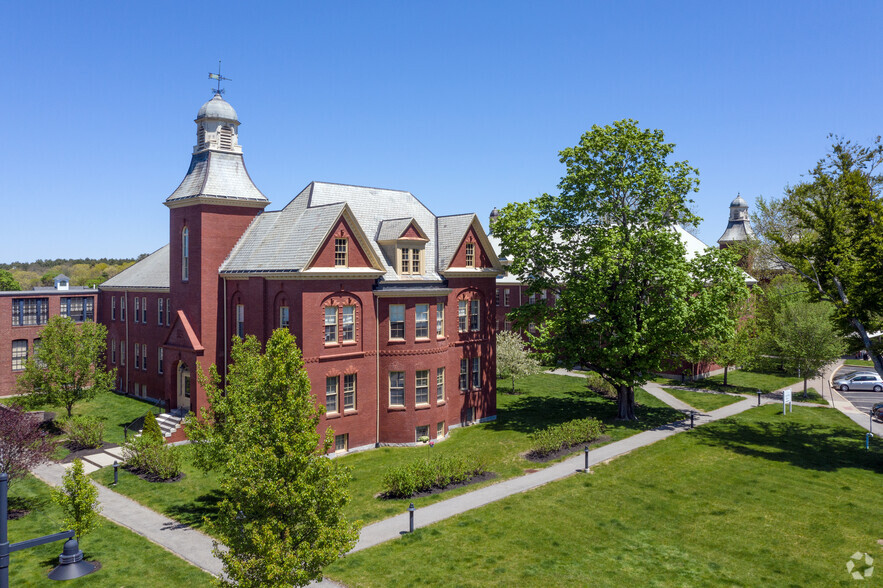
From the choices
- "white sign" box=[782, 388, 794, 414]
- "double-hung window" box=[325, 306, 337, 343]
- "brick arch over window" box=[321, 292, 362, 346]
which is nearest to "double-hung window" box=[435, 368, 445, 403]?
"brick arch over window" box=[321, 292, 362, 346]

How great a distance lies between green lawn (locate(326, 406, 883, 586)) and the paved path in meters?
4.83

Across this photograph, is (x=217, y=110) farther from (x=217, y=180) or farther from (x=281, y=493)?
(x=281, y=493)

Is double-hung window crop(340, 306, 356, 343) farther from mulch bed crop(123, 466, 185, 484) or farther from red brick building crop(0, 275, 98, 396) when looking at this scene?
red brick building crop(0, 275, 98, 396)

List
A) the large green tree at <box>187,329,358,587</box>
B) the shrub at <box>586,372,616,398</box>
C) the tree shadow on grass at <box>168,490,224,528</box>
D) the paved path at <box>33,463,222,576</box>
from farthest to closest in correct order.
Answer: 1. the shrub at <box>586,372,616,398</box>
2. the tree shadow on grass at <box>168,490,224,528</box>
3. the paved path at <box>33,463,222,576</box>
4. the large green tree at <box>187,329,358,587</box>

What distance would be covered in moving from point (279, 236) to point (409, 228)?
289 inches

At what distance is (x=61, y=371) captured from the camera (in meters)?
36.2

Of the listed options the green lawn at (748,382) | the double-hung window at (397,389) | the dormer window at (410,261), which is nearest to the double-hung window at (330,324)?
the double-hung window at (397,389)

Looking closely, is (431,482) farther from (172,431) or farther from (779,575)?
(172,431)

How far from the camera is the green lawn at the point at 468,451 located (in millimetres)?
24156

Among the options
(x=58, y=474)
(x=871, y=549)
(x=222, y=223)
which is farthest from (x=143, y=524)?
(x=871, y=549)

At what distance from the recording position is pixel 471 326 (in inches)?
1473

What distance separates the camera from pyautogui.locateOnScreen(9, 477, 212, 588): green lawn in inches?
707

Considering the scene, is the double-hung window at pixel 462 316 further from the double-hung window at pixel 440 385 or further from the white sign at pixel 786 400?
the white sign at pixel 786 400

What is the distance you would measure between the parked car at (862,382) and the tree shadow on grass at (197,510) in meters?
51.4
